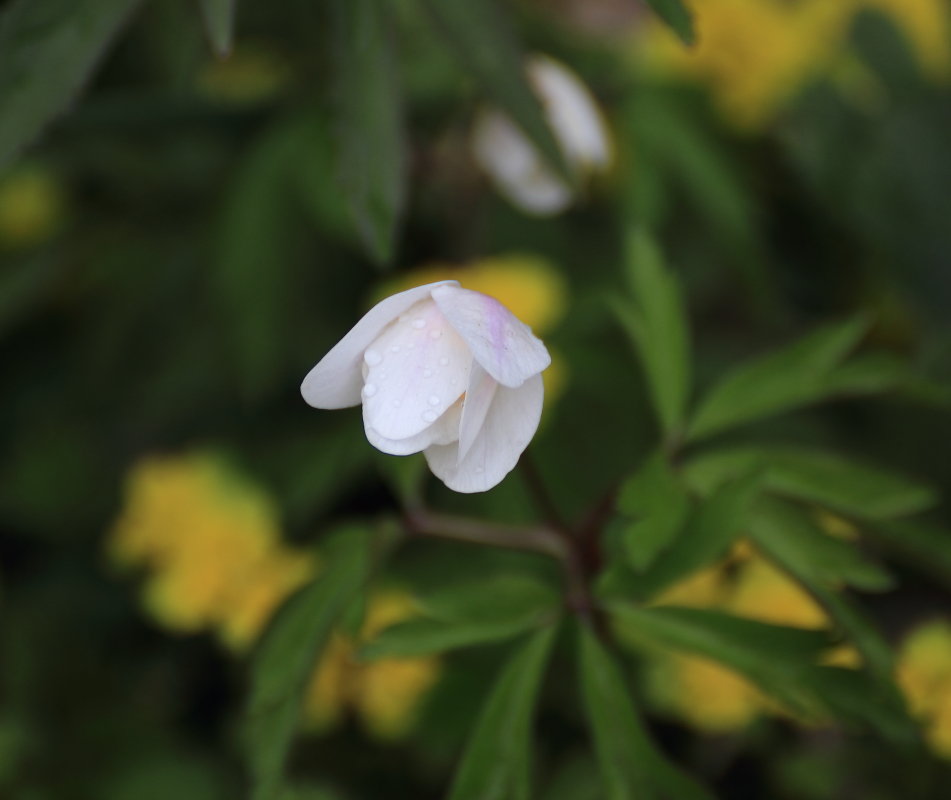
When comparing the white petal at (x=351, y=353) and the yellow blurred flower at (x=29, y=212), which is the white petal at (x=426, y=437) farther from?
the yellow blurred flower at (x=29, y=212)

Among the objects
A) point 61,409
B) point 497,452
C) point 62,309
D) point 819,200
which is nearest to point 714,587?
point 497,452

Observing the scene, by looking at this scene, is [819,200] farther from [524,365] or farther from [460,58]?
[524,365]

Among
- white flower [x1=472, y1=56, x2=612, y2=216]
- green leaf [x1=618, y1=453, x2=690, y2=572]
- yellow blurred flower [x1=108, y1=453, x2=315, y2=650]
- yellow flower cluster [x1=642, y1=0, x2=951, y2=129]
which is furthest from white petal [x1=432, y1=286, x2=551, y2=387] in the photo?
yellow flower cluster [x1=642, y1=0, x2=951, y2=129]

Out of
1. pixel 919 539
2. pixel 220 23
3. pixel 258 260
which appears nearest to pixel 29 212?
pixel 258 260

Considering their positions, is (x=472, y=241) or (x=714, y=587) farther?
(x=472, y=241)

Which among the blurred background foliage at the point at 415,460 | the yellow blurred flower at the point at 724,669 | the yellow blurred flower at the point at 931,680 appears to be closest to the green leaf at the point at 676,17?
the blurred background foliage at the point at 415,460

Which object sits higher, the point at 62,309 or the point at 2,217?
the point at 2,217

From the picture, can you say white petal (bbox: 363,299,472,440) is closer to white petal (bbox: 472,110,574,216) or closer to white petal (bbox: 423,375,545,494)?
white petal (bbox: 423,375,545,494)
